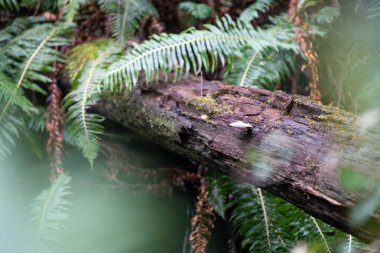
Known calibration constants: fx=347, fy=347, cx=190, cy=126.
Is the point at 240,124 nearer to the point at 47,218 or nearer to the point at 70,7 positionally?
the point at 47,218

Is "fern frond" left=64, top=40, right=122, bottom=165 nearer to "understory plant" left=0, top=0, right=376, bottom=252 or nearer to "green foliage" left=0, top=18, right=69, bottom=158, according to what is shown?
"understory plant" left=0, top=0, right=376, bottom=252

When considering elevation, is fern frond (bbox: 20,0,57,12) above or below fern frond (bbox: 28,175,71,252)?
above

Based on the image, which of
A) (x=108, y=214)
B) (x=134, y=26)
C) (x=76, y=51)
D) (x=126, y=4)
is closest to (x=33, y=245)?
(x=108, y=214)

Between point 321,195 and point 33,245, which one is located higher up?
point 321,195

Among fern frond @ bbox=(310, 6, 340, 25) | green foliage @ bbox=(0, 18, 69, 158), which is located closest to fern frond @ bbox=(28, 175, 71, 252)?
green foliage @ bbox=(0, 18, 69, 158)

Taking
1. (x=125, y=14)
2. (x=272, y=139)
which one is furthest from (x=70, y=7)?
(x=272, y=139)

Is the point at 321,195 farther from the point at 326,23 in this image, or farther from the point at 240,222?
the point at 326,23
